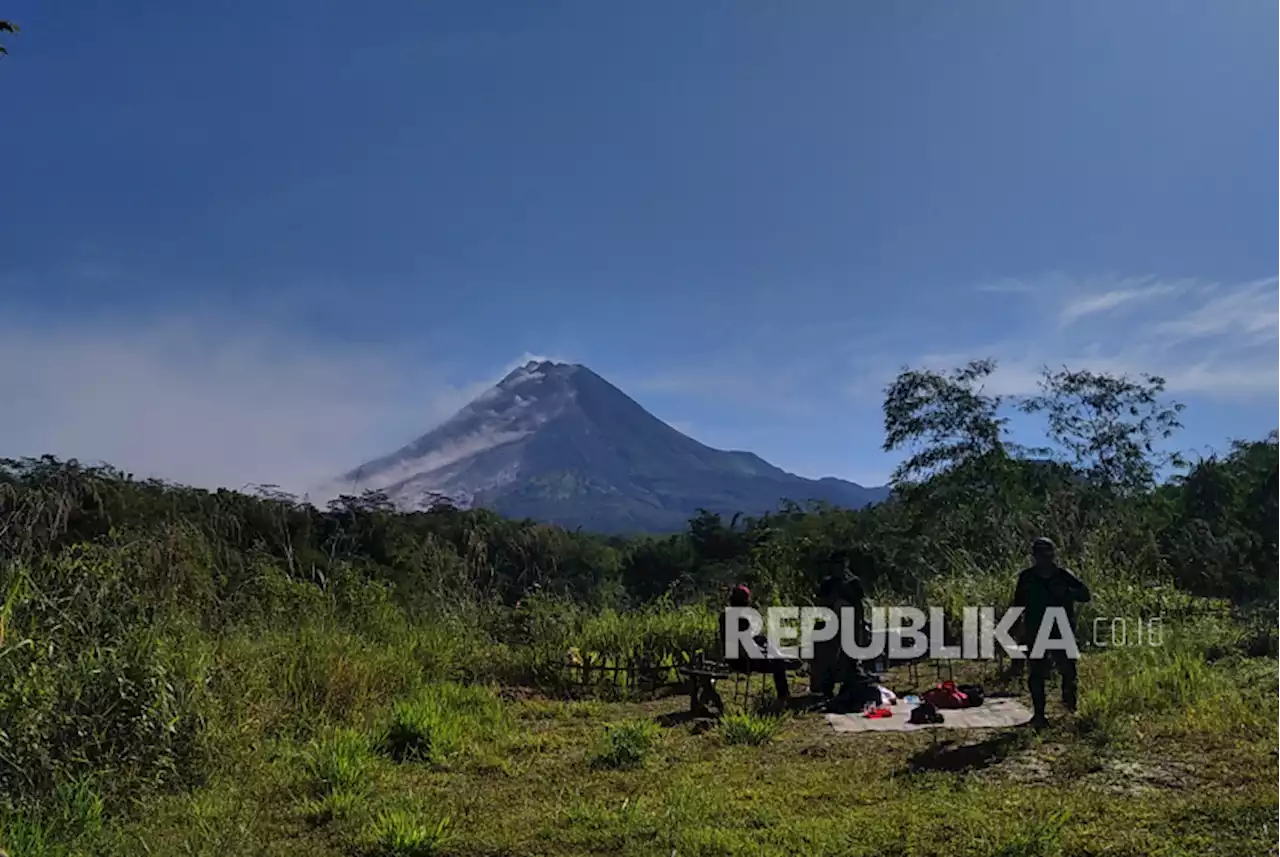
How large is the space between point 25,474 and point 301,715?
3651mm

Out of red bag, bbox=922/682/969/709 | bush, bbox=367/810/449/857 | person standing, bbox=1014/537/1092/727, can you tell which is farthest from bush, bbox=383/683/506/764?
person standing, bbox=1014/537/1092/727

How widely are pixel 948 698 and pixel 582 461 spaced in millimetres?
107031

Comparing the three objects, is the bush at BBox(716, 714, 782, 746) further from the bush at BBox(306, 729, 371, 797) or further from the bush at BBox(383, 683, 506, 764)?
the bush at BBox(306, 729, 371, 797)

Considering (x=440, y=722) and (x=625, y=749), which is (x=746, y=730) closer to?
(x=625, y=749)

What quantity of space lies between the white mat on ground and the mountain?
7105cm

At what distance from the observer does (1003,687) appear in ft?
26.2

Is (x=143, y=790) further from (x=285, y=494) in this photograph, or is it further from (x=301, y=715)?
(x=285, y=494)

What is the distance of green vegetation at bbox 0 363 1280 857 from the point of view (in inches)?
163

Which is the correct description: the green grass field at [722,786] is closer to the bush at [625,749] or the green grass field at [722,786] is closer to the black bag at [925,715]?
the bush at [625,749]

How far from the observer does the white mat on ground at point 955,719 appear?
6429mm

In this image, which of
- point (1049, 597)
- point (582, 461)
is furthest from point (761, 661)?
point (582, 461)

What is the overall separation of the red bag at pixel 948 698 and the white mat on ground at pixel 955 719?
82 mm

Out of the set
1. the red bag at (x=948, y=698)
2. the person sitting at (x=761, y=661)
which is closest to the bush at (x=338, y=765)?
the person sitting at (x=761, y=661)

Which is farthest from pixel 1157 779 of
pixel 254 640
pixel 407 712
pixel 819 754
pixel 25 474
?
pixel 25 474
